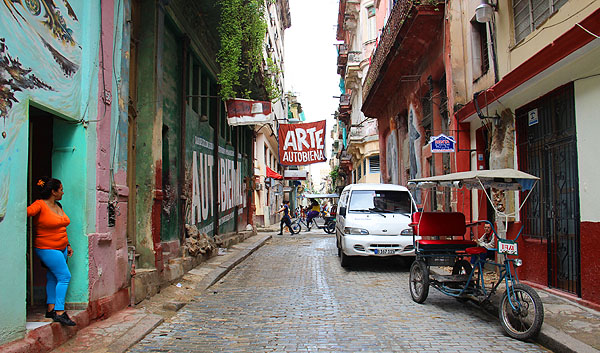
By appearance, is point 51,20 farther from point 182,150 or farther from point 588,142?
point 588,142

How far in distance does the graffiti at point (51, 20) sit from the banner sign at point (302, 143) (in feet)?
47.8

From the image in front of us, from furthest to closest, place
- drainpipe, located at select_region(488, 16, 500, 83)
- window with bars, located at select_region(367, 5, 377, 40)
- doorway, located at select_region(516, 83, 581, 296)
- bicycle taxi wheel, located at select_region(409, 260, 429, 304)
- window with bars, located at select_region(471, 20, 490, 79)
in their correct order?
1. window with bars, located at select_region(367, 5, 377, 40)
2. window with bars, located at select_region(471, 20, 490, 79)
3. drainpipe, located at select_region(488, 16, 500, 83)
4. bicycle taxi wheel, located at select_region(409, 260, 429, 304)
5. doorway, located at select_region(516, 83, 581, 296)

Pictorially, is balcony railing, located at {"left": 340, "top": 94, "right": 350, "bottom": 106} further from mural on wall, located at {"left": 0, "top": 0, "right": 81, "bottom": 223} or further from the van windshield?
mural on wall, located at {"left": 0, "top": 0, "right": 81, "bottom": 223}

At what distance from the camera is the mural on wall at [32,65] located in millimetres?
4284

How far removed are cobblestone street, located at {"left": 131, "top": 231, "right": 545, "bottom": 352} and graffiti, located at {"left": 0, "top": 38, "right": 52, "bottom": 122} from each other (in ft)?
9.50

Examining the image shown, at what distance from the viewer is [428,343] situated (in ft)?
17.4

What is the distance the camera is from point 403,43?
14.4 metres

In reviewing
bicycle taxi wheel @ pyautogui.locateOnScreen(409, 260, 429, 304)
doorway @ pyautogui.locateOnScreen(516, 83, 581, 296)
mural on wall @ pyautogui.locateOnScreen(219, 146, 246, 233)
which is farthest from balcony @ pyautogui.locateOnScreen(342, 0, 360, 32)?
bicycle taxi wheel @ pyautogui.locateOnScreen(409, 260, 429, 304)

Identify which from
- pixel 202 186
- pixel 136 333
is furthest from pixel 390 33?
pixel 136 333

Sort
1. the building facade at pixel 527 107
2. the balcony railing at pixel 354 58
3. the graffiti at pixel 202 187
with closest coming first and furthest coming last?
the building facade at pixel 527 107 → the graffiti at pixel 202 187 → the balcony railing at pixel 354 58

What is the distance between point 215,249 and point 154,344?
7522 millimetres

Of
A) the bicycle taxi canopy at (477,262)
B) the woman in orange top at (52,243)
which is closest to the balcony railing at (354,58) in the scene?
the bicycle taxi canopy at (477,262)

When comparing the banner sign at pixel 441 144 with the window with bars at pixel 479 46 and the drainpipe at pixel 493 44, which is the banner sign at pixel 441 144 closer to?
the drainpipe at pixel 493 44

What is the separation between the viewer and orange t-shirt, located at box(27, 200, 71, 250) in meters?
4.88
